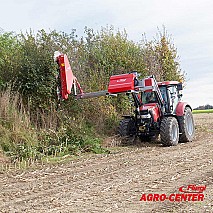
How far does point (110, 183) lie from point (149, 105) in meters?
7.26

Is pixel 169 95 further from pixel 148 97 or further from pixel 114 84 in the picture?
pixel 114 84

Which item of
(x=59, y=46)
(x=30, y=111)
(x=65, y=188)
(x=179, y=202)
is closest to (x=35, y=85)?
(x=30, y=111)

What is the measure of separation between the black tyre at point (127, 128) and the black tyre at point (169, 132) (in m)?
1.35

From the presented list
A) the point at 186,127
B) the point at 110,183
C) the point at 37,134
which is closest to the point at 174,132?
the point at 186,127

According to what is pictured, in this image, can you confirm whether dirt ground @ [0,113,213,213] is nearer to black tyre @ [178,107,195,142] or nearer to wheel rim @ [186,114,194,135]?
black tyre @ [178,107,195,142]

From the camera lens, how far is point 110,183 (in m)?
7.72

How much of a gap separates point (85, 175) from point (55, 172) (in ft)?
3.12

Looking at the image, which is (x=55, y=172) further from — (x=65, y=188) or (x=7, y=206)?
(x=7, y=206)

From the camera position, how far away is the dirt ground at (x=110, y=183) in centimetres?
608

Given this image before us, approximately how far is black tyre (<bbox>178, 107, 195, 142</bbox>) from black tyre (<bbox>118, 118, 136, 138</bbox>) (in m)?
1.66

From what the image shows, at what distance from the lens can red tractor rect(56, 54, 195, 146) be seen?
13.6 meters

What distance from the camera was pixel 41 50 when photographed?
14852mm

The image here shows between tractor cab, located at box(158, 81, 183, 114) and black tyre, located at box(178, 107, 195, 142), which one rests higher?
tractor cab, located at box(158, 81, 183, 114)

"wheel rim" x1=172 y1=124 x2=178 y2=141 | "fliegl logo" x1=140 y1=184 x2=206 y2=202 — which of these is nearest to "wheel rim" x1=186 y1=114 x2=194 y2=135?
"wheel rim" x1=172 y1=124 x2=178 y2=141
